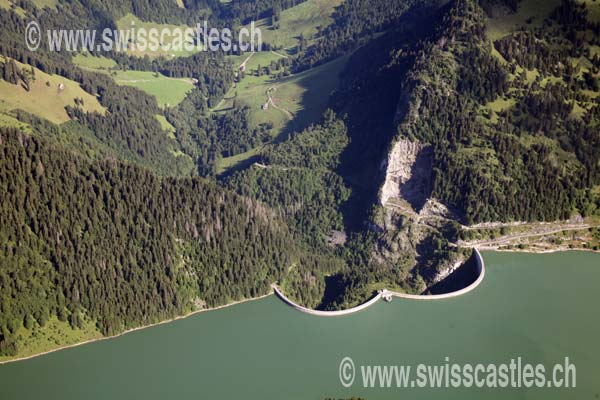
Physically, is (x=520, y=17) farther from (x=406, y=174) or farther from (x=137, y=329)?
(x=137, y=329)

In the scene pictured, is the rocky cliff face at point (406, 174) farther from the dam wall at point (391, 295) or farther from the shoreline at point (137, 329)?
the shoreline at point (137, 329)

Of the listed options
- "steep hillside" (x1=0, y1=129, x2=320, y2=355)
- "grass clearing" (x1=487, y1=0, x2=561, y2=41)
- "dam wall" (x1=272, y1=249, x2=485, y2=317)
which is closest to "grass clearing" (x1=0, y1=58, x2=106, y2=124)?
"steep hillside" (x1=0, y1=129, x2=320, y2=355)

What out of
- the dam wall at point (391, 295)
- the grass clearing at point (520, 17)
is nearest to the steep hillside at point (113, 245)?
the dam wall at point (391, 295)

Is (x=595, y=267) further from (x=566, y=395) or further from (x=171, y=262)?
(x=171, y=262)

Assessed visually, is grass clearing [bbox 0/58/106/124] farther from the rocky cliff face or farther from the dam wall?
the dam wall

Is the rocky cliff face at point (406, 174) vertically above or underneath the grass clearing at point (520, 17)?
underneath

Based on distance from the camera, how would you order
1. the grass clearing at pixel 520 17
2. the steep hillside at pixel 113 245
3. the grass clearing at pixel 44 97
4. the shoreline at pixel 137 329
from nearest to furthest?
the shoreline at pixel 137 329 < the steep hillside at pixel 113 245 < the grass clearing at pixel 520 17 < the grass clearing at pixel 44 97
